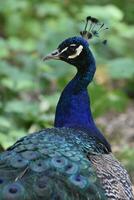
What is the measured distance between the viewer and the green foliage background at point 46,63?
653 cm

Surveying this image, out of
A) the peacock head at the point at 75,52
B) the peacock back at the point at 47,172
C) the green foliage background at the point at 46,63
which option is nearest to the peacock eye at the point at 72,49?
the peacock head at the point at 75,52

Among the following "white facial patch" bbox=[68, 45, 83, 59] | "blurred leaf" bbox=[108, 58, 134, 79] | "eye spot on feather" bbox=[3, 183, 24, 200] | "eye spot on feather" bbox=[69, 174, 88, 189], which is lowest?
"eye spot on feather" bbox=[3, 183, 24, 200]

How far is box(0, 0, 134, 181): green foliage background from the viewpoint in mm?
6531

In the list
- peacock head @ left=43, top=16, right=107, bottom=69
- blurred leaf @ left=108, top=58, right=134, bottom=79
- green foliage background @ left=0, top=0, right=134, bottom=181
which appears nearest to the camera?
peacock head @ left=43, top=16, right=107, bottom=69

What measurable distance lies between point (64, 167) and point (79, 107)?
42.6 inches

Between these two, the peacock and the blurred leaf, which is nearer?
the peacock

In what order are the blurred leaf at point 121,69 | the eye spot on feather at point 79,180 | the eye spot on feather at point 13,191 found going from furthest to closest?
the blurred leaf at point 121,69 < the eye spot on feather at point 79,180 < the eye spot on feather at point 13,191

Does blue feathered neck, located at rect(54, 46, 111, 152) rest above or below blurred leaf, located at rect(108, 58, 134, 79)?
below

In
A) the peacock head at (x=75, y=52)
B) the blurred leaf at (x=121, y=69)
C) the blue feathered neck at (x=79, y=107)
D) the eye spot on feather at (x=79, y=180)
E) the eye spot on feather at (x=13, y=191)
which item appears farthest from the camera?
the blurred leaf at (x=121, y=69)

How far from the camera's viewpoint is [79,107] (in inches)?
187

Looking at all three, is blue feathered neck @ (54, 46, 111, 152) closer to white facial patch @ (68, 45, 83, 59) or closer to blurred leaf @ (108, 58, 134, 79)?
white facial patch @ (68, 45, 83, 59)

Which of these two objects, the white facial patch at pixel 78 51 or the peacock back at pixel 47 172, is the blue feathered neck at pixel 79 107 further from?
the peacock back at pixel 47 172

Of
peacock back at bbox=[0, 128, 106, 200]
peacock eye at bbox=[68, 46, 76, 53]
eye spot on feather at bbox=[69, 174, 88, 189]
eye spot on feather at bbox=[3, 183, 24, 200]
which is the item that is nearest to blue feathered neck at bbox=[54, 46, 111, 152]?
peacock eye at bbox=[68, 46, 76, 53]

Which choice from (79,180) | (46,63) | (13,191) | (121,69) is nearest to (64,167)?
(79,180)
